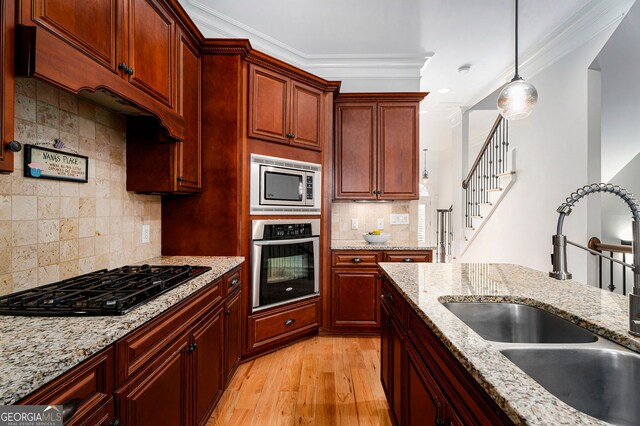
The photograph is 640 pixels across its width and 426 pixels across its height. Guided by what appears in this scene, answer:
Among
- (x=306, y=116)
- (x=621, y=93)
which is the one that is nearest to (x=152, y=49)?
(x=306, y=116)

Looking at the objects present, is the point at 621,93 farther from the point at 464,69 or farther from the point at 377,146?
the point at 377,146

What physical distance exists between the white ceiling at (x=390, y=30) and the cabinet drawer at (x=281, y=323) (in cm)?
268

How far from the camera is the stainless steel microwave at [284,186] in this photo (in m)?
2.59

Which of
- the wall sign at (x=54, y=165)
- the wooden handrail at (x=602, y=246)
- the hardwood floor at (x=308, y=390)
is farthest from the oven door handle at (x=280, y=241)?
the wooden handrail at (x=602, y=246)

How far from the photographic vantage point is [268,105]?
2.68 m

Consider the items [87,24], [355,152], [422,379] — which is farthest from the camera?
[355,152]

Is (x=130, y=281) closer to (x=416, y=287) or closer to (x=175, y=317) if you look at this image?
(x=175, y=317)

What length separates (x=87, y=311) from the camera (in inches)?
41.9

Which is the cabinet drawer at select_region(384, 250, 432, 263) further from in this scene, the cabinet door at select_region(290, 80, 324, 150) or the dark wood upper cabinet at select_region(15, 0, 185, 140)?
the dark wood upper cabinet at select_region(15, 0, 185, 140)

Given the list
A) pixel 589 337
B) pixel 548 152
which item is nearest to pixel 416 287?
pixel 589 337

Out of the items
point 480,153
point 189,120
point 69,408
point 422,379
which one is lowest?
point 422,379

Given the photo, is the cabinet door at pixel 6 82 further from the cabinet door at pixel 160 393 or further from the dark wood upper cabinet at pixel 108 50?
the cabinet door at pixel 160 393

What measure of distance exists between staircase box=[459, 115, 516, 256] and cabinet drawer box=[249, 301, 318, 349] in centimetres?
317

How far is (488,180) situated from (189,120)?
15.6 ft
